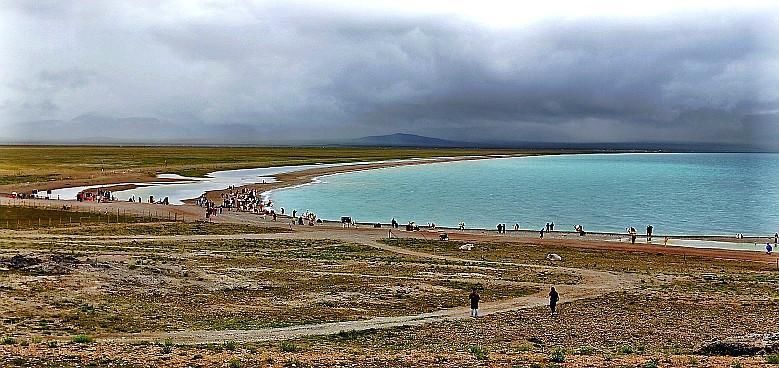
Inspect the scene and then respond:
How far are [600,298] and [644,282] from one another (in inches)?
235

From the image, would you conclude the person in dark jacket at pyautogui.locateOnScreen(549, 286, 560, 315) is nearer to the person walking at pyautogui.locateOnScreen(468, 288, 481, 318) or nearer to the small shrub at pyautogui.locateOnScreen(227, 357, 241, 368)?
the person walking at pyautogui.locateOnScreen(468, 288, 481, 318)

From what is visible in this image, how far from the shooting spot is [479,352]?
19.9 meters

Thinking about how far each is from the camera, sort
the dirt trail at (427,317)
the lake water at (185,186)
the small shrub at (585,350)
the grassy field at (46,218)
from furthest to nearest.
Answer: the lake water at (185,186)
the grassy field at (46,218)
the dirt trail at (427,317)
the small shrub at (585,350)

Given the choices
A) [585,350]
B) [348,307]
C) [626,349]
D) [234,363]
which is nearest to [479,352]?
[585,350]

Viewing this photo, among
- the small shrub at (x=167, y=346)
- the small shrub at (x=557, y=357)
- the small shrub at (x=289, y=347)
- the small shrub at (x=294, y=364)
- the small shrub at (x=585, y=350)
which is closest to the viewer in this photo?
the small shrub at (x=294, y=364)

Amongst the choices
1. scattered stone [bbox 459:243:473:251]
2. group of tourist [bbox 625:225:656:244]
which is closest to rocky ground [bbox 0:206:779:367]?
scattered stone [bbox 459:243:473:251]

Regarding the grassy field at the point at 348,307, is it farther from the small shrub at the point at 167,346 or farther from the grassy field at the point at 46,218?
the grassy field at the point at 46,218

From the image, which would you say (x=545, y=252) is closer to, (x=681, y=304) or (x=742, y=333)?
(x=681, y=304)

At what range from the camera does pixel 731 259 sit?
158 feet

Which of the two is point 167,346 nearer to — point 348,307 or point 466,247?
point 348,307

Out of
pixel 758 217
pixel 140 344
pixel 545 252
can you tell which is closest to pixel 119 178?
pixel 545 252

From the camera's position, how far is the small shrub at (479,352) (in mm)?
19375

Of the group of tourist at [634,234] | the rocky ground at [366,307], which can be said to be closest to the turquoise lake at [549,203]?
the group of tourist at [634,234]

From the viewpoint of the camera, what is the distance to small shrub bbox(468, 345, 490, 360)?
19375mm
